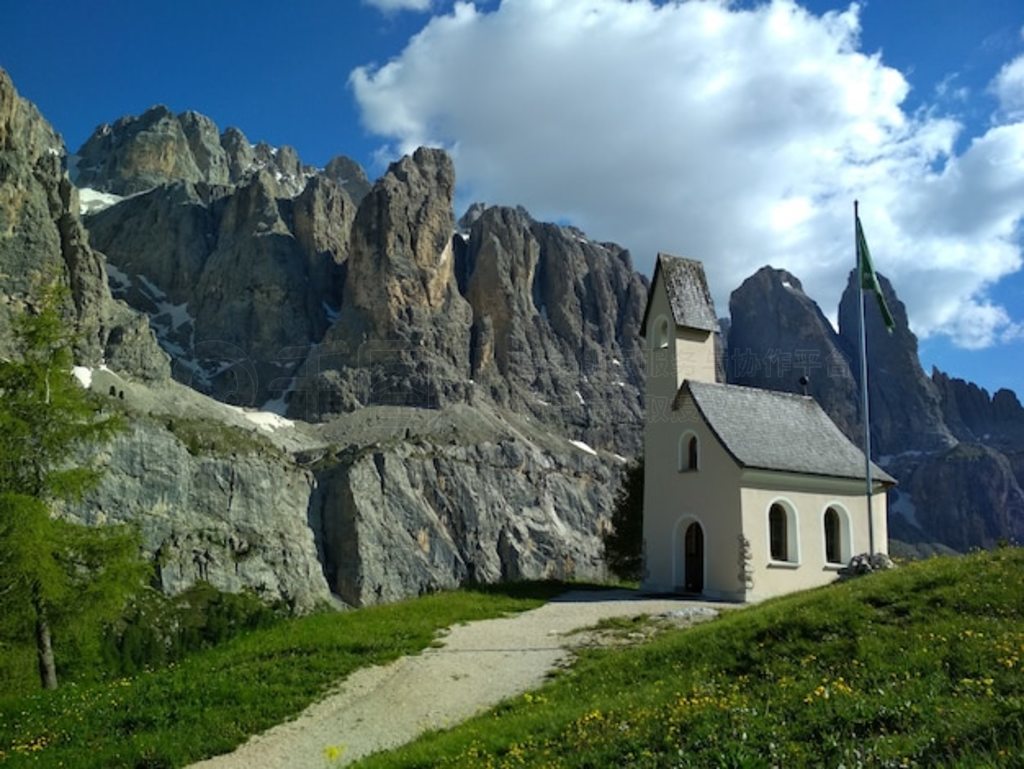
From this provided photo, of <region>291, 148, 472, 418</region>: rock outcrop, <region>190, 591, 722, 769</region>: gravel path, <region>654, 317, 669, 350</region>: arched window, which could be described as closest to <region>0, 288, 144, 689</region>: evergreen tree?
<region>190, 591, 722, 769</region>: gravel path

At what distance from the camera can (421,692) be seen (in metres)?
15.6

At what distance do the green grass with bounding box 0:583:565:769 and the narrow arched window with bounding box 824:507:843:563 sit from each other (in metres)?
17.5

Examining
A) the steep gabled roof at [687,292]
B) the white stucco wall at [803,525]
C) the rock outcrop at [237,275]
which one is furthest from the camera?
the rock outcrop at [237,275]

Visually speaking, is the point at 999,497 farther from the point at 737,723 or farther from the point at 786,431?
the point at 737,723

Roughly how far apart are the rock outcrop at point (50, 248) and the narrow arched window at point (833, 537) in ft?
395

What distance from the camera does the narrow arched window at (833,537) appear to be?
32.8 metres

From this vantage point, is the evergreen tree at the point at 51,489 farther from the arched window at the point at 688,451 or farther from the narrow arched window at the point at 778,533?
the narrow arched window at the point at 778,533

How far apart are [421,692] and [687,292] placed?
82.4ft

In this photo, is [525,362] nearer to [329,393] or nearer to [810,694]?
[329,393]

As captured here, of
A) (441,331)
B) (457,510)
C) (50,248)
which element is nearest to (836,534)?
(457,510)

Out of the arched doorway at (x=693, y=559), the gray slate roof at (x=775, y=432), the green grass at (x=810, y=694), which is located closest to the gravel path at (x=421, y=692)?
the green grass at (x=810, y=694)

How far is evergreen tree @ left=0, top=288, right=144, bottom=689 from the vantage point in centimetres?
1914

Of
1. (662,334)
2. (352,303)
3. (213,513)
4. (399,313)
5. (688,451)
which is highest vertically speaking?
(352,303)

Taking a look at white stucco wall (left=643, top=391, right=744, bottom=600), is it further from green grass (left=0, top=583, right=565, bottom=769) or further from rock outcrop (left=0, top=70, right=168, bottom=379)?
rock outcrop (left=0, top=70, right=168, bottom=379)
